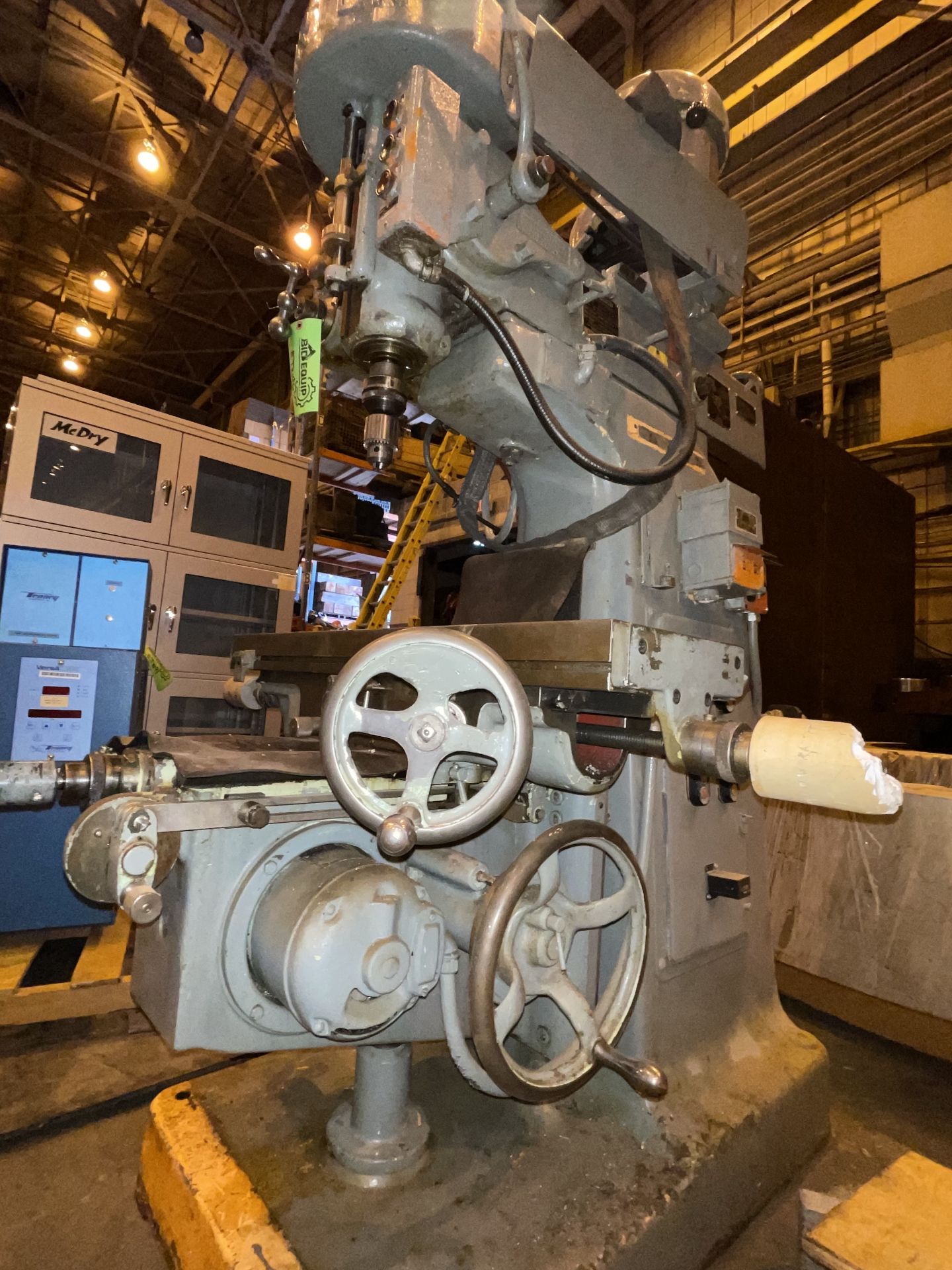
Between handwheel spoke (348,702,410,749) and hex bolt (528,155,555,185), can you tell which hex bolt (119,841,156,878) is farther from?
hex bolt (528,155,555,185)

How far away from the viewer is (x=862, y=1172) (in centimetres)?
150

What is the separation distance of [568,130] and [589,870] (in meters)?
1.45

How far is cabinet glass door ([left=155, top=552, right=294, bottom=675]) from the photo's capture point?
10.8 feet

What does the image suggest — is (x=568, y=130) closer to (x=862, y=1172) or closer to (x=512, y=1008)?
(x=512, y=1008)

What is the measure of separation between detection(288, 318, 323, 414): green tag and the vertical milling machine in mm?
39

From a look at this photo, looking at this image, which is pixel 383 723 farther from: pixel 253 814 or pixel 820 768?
pixel 820 768

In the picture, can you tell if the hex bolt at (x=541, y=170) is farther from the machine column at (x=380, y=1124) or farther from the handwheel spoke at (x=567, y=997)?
the machine column at (x=380, y=1124)

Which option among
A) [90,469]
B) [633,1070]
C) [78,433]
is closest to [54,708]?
[90,469]

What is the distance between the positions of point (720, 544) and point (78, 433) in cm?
301

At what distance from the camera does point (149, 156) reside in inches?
177

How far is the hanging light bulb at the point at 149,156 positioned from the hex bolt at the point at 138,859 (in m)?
5.30

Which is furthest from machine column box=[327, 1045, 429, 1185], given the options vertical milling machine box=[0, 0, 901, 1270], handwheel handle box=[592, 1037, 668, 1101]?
handwheel handle box=[592, 1037, 668, 1101]

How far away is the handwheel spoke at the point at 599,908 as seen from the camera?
43.4 inches

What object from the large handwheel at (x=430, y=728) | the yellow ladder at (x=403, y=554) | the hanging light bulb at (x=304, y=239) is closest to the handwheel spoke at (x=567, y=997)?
the large handwheel at (x=430, y=728)
